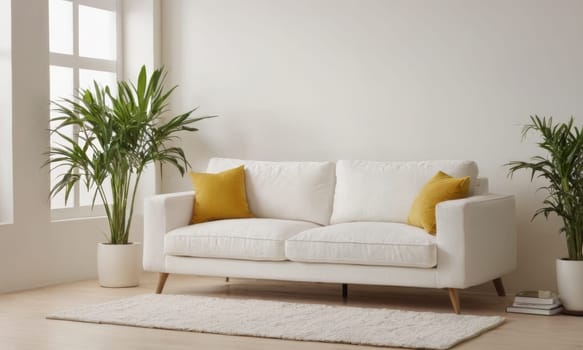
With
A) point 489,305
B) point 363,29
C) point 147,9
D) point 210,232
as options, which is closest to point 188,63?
point 147,9

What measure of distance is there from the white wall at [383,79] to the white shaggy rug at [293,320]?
136 centimetres

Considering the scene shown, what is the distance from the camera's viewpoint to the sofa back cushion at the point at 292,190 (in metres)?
6.08

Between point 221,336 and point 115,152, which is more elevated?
point 115,152

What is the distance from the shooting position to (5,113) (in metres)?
6.12

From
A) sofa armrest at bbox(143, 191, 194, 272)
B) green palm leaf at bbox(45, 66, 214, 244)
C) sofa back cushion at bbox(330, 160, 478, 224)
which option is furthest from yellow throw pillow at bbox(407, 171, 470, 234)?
green palm leaf at bbox(45, 66, 214, 244)

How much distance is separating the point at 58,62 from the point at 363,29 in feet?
7.24

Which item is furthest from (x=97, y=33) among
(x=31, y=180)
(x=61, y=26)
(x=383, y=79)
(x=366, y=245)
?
(x=366, y=245)

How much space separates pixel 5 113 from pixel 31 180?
18.9 inches

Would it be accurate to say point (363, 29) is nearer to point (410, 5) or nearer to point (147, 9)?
point (410, 5)

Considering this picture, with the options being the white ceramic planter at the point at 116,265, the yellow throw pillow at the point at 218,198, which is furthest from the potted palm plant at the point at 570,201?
the white ceramic planter at the point at 116,265

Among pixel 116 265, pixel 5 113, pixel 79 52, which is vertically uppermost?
pixel 79 52

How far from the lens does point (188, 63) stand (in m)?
7.14

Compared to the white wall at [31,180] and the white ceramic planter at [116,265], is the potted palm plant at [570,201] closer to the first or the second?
the white ceramic planter at [116,265]

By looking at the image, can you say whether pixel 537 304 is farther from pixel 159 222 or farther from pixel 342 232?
pixel 159 222
